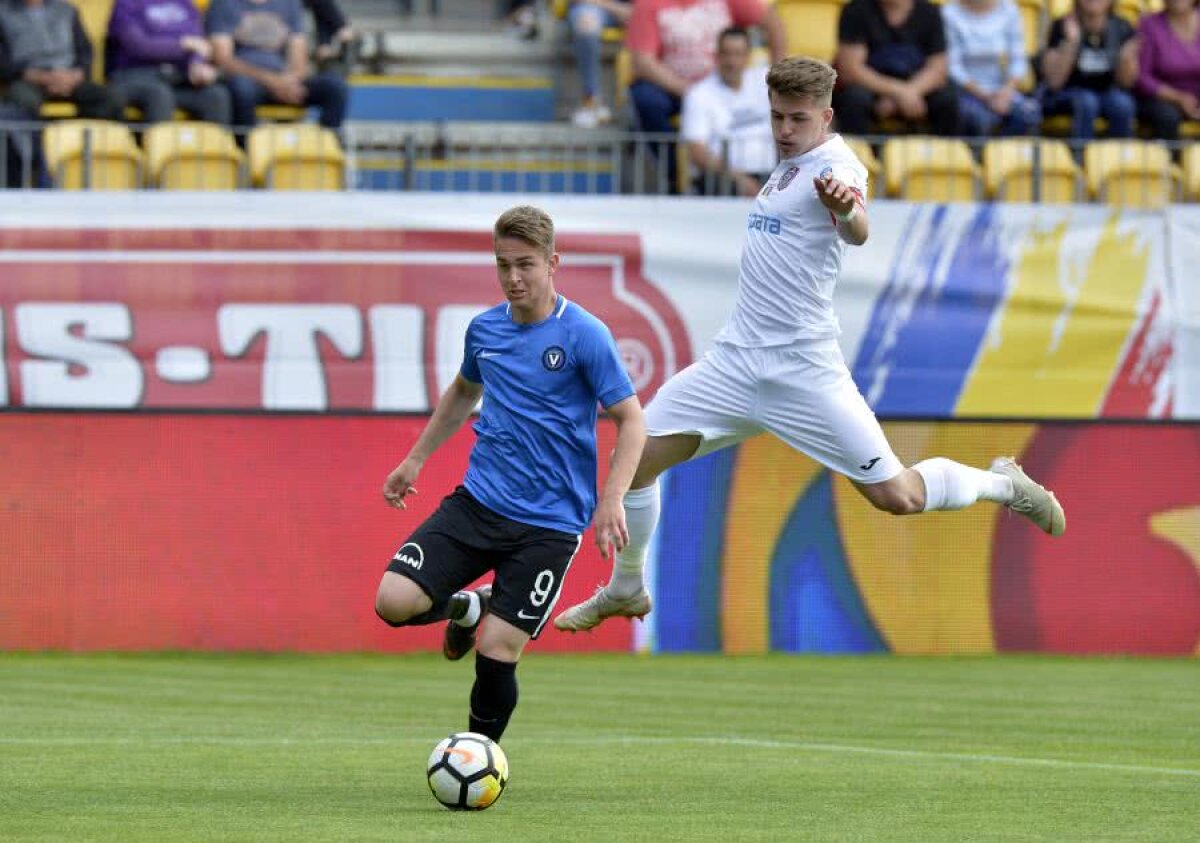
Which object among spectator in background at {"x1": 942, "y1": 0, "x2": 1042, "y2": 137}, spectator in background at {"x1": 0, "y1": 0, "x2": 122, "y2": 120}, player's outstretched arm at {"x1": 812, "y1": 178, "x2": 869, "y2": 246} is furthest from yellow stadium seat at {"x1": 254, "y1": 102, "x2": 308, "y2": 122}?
player's outstretched arm at {"x1": 812, "y1": 178, "x2": 869, "y2": 246}

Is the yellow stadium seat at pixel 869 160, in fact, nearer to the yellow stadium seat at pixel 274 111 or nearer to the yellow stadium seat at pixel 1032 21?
the yellow stadium seat at pixel 1032 21

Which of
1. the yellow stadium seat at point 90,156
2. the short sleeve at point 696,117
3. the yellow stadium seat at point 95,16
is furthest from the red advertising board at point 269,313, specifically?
the yellow stadium seat at point 95,16

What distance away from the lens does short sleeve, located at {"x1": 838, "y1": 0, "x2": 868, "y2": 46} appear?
18.0m

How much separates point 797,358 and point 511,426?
5.86 ft

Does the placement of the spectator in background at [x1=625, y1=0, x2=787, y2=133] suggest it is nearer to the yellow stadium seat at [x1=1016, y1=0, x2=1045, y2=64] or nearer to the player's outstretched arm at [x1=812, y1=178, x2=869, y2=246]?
the yellow stadium seat at [x1=1016, y1=0, x2=1045, y2=64]

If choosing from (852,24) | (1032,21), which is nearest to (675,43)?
(852,24)

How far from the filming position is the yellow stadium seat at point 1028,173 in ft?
57.8

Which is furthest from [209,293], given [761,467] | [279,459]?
[761,467]

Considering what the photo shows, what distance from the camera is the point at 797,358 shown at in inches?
379

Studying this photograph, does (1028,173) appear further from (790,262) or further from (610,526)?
(610,526)

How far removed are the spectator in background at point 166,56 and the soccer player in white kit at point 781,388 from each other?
871 centimetres

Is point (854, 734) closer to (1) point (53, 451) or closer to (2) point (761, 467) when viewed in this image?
(2) point (761, 467)

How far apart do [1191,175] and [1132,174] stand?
75cm

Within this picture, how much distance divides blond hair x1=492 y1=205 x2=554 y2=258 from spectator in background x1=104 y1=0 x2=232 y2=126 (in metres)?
9.99
